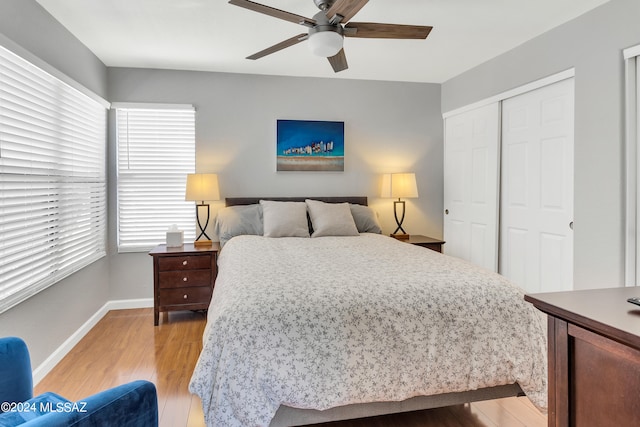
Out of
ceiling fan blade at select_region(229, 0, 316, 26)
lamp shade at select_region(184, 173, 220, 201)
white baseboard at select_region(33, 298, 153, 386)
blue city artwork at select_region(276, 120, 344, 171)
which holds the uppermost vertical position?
ceiling fan blade at select_region(229, 0, 316, 26)

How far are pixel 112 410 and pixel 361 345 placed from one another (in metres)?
1.00

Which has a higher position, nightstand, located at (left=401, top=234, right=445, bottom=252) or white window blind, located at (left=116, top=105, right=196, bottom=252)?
white window blind, located at (left=116, top=105, right=196, bottom=252)

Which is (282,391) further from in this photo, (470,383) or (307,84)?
(307,84)

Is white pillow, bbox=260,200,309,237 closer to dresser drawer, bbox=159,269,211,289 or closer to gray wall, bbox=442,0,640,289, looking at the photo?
dresser drawer, bbox=159,269,211,289

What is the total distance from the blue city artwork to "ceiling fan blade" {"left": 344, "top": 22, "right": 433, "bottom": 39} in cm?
183

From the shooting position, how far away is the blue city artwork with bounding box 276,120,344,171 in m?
4.03

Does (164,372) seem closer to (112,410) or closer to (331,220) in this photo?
(112,410)

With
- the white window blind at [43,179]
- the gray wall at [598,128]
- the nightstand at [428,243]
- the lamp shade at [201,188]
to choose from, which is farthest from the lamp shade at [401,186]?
the white window blind at [43,179]

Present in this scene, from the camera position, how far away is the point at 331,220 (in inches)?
142

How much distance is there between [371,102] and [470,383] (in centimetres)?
320

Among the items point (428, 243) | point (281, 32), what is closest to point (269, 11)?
point (281, 32)

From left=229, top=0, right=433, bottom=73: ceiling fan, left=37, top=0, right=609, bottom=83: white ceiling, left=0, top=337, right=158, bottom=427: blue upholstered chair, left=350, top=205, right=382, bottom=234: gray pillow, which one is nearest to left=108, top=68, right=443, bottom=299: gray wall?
left=37, top=0, right=609, bottom=83: white ceiling

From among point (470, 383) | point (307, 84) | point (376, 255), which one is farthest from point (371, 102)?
point (470, 383)

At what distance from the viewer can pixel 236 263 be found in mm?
2402
